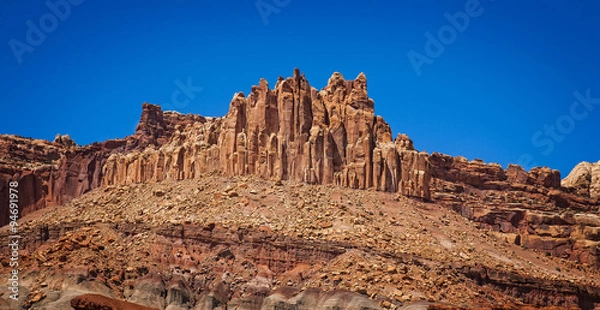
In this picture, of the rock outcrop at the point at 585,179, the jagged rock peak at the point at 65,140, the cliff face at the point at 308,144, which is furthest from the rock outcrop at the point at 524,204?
the jagged rock peak at the point at 65,140

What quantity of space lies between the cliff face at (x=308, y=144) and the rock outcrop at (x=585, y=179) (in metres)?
48.6

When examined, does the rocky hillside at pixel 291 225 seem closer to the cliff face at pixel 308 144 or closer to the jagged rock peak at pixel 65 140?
the cliff face at pixel 308 144

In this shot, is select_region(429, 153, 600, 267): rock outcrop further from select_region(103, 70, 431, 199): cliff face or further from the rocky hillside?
select_region(103, 70, 431, 199): cliff face

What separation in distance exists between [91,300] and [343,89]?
4866cm

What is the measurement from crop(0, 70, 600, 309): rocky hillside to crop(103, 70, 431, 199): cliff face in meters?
0.18

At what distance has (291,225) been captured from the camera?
107125 millimetres

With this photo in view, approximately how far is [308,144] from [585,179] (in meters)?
71.5

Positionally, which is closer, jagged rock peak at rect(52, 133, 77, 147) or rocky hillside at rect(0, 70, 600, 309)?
rocky hillside at rect(0, 70, 600, 309)

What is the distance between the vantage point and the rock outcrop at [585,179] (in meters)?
164

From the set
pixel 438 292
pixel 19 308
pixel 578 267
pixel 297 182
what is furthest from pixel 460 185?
pixel 19 308

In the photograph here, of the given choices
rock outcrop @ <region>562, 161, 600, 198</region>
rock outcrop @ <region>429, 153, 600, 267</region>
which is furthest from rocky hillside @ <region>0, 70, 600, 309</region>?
rock outcrop @ <region>562, 161, 600, 198</region>

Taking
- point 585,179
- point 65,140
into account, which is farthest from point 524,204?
point 65,140

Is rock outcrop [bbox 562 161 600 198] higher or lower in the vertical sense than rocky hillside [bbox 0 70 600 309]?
higher

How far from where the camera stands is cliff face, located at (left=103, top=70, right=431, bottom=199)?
118 meters
